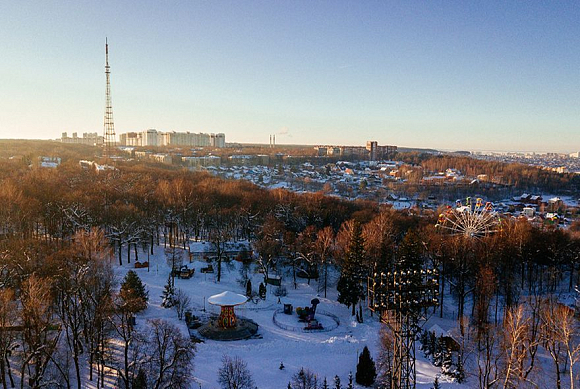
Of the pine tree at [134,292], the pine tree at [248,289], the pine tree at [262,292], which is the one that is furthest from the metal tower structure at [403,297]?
the pine tree at [248,289]

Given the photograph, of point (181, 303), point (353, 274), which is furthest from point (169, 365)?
point (353, 274)

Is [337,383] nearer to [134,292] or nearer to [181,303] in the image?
[181,303]

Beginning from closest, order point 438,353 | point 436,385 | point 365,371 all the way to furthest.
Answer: point 436,385, point 365,371, point 438,353

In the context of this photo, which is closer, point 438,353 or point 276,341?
point 438,353

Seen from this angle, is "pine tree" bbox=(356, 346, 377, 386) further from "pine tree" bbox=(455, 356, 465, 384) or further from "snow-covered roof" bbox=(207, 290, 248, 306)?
"snow-covered roof" bbox=(207, 290, 248, 306)

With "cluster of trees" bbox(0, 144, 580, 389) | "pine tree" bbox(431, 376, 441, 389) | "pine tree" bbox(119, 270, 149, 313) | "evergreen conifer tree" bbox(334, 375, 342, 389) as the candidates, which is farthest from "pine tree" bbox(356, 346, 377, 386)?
"pine tree" bbox(119, 270, 149, 313)
